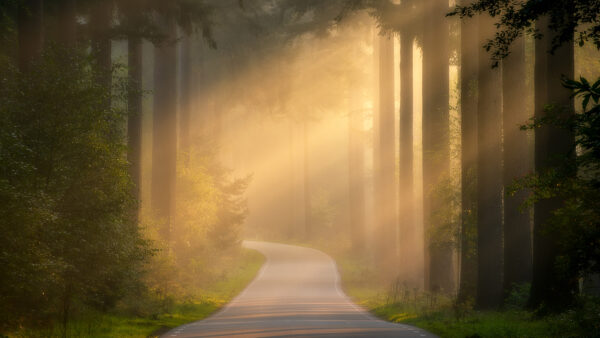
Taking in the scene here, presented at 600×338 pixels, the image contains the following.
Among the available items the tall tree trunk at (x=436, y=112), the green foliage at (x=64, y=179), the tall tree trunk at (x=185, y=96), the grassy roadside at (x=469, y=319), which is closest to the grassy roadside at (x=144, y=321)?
the green foliage at (x=64, y=179)

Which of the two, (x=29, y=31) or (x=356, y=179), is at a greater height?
(x=29, y=31)

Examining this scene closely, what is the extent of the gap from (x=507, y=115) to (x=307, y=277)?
27904 millimetres

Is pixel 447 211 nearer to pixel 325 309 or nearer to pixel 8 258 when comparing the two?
pixel 325 309

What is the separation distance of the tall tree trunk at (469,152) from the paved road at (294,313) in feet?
11.4

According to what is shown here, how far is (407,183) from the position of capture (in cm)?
3866

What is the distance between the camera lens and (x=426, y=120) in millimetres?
30859

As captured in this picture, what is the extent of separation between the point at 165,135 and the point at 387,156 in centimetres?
1867

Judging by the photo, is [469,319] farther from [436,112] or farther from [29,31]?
[29,31]

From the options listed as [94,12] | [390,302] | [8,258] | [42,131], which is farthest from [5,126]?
[390,302]

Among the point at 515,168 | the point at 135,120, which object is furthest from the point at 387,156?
the point at 515,168

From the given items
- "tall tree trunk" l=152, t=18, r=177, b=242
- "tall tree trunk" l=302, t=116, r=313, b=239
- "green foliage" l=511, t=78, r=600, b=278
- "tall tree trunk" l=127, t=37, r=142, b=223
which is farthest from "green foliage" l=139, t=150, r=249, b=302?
"tall tree trunk" l=302, t=116, r=313, b=239

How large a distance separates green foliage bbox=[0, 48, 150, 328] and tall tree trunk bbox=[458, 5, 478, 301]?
A: 11.0 m

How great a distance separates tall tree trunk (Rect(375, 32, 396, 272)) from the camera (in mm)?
45500

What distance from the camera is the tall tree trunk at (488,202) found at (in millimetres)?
21641
